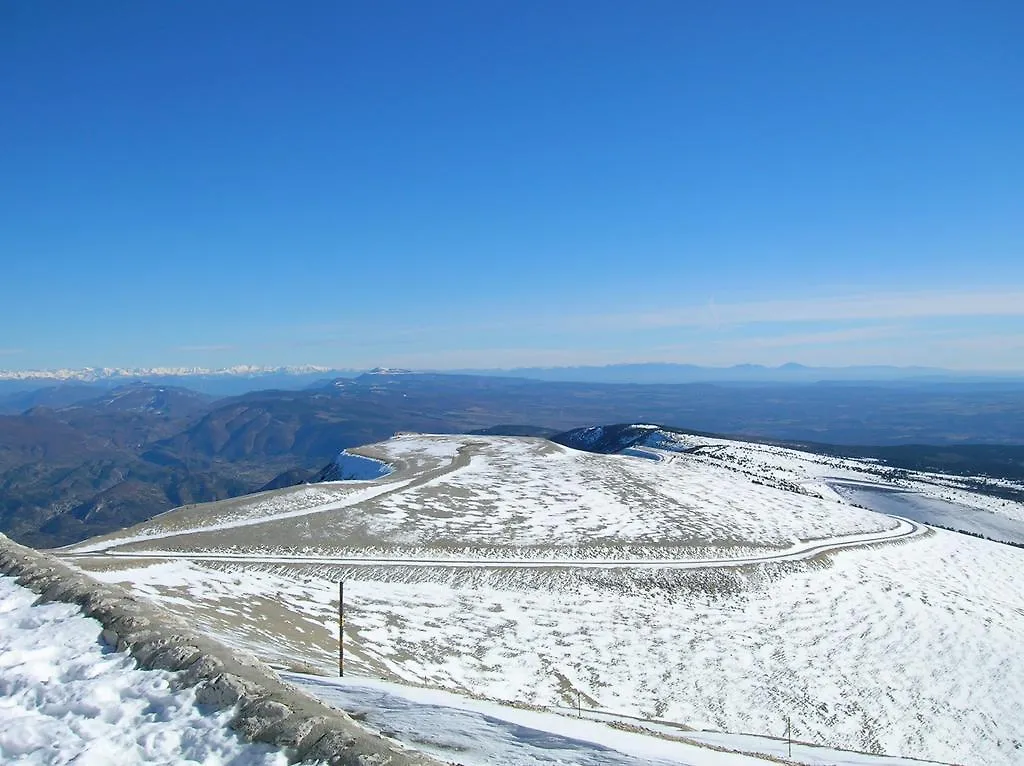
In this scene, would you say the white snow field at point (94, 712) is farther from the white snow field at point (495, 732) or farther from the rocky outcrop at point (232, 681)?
the white snow field at point (495, 732)

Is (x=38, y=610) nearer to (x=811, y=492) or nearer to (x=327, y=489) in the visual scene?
(x=327, y=489)

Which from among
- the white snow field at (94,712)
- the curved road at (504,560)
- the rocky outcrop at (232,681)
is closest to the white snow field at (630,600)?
the curved road at (504,560)

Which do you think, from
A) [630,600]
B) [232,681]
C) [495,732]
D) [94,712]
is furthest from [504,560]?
[94,712]

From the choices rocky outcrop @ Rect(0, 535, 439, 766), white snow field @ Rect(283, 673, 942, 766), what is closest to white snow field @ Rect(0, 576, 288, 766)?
rocky outcrop @ Rect(0, 535, 439, 766)

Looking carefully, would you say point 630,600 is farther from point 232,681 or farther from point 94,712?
point 94,712

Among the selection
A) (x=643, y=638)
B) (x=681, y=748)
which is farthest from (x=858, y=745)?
(x=681, y=748)
